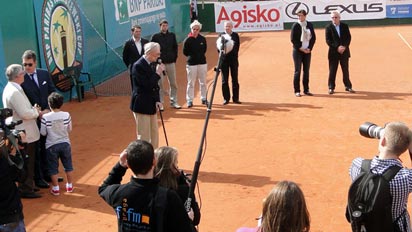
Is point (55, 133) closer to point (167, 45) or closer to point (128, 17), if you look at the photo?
point (167, 45)

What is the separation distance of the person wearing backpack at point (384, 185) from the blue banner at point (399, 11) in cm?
2585

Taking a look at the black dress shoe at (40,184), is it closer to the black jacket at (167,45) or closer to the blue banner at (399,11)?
the black jacket at (167,45)

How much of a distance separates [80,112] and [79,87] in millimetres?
1501

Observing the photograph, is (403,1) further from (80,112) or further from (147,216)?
(147,216)

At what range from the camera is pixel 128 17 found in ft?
66.0

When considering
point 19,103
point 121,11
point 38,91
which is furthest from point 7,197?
point 121,11

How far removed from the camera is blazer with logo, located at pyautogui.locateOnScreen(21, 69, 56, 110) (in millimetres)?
8805

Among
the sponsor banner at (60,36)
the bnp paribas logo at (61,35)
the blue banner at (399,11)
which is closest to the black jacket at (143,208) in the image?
the sponsor banner at (60,36)

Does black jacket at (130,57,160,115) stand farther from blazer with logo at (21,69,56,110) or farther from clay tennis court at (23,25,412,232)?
blazer with logo at (21,69,56,110)

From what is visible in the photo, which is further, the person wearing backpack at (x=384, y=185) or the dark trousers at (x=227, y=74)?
the dark trousers at (x=227, y=74)

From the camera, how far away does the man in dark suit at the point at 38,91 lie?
8766 millimetres

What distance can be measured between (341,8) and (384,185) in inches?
1016

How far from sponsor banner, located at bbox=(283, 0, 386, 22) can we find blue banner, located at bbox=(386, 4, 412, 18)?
0.77 ft

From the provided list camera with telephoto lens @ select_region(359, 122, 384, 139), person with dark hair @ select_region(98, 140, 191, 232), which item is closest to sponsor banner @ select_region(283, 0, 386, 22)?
camera with telephoto lens @ select_region(359, 122, 384, 139)
